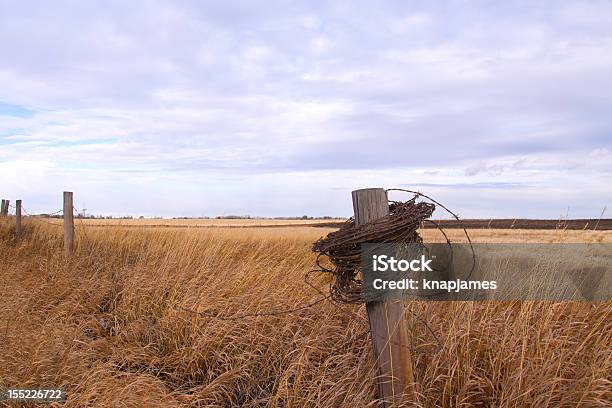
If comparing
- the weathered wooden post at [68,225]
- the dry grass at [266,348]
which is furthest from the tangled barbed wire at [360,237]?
the weathered wooden post at [68,225]

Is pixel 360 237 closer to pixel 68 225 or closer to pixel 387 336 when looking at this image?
pixel 387 336

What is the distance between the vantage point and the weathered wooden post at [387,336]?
310 centimetres

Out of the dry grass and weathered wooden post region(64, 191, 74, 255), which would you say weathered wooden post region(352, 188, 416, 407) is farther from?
weathered wooden post region(64, 191, 74, 255)

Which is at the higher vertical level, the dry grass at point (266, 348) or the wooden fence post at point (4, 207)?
the wooden fence post at point (4, 207)

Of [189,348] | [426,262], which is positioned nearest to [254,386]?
[189,348]

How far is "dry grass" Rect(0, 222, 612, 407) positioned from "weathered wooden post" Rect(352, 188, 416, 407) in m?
0.15

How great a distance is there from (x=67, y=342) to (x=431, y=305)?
341cm

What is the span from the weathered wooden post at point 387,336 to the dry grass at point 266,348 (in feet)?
0.50

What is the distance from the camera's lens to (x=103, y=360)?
4719 millimetres

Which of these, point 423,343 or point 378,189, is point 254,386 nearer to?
point 423,343

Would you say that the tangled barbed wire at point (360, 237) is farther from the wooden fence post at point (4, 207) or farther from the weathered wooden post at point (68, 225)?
the wooden fence post at point (4, 207)

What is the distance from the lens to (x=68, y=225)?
9.61 m

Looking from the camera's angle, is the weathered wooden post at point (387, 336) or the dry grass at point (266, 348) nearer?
the weathered wooden post at point (387, 336)

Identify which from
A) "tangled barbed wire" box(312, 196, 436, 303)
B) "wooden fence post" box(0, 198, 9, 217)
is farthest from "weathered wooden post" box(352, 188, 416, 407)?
"wooden fence post" box(0, 198, 9, 217)
